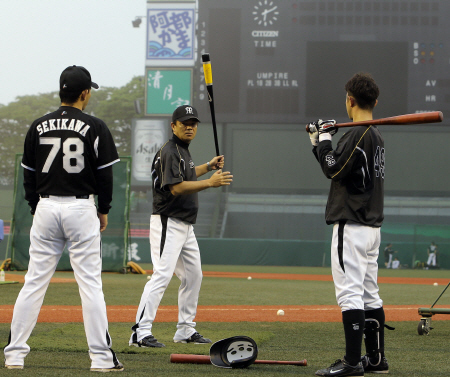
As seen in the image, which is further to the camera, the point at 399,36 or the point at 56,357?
the point at 399,36

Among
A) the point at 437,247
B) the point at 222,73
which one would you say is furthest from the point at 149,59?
the point at 437,247

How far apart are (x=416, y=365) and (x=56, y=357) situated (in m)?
2.61

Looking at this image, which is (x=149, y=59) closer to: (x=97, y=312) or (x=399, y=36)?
(x=399, y=36)

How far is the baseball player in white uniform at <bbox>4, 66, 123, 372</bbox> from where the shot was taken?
13.2 feet

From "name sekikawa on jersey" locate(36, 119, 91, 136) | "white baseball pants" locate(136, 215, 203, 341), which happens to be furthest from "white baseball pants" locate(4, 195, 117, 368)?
"white baseball pants" locate(136, 215, 203, 341)

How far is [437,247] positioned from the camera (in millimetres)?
25797

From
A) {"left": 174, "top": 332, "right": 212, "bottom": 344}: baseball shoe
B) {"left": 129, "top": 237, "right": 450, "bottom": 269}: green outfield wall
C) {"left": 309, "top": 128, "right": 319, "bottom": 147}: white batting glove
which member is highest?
{"left": 309, "top": 128, "right": 319, "bottom": 147}: white batting glove

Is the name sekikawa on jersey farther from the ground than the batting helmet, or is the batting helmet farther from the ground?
the name sekikawa on jersey

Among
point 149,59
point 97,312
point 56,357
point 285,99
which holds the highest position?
point 149,59

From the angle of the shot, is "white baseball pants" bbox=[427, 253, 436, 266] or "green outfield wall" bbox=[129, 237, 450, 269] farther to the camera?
"green outfield wall" bbox=[129, 237, 450, 269]

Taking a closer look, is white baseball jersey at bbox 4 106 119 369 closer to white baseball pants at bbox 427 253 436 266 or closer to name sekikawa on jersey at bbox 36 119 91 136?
name sekikawa on jersey at bbox 36 119 91 136

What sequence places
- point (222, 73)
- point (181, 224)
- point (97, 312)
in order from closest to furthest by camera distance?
point (97, 312), point (181, 224), point (222, 73)

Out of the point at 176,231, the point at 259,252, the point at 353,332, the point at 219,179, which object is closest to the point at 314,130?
the point at 219,179

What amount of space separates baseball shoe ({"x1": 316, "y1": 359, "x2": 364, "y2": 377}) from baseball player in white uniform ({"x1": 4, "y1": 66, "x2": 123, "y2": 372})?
1318 mm
